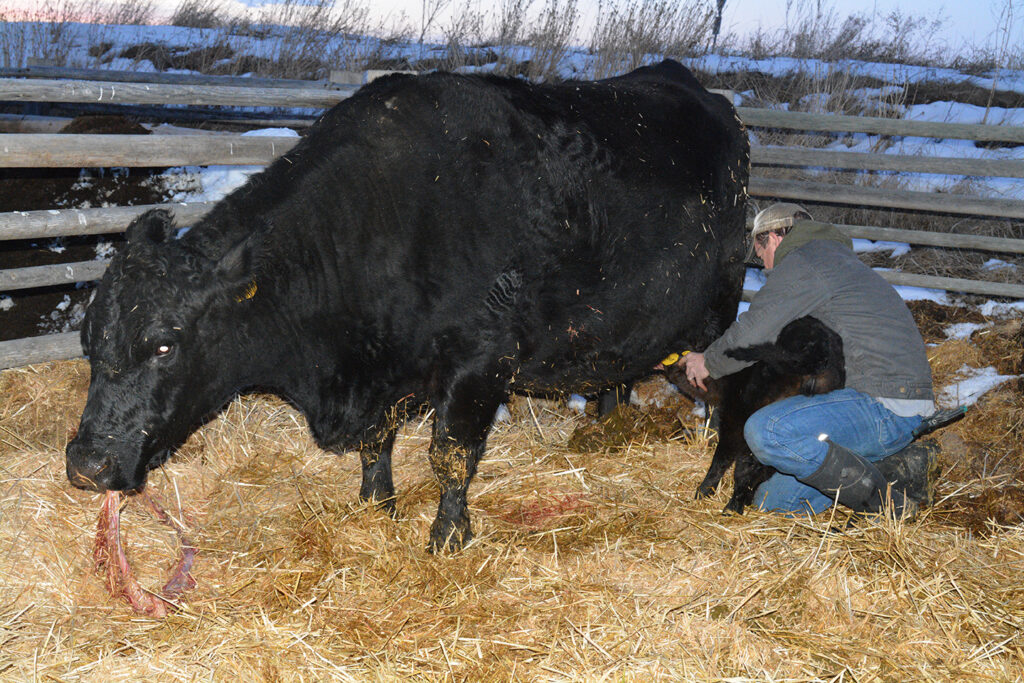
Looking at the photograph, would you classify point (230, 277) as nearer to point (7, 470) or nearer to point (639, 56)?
point (7, 470)

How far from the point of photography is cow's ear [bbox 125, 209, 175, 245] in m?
3.05

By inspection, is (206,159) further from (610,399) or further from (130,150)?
(610,399)

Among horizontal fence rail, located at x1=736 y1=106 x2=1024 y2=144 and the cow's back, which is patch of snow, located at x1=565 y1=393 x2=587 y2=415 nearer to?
the cow's back

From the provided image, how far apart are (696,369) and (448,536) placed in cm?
160

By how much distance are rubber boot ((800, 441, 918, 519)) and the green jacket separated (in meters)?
0.33

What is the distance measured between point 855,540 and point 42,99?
4785mm

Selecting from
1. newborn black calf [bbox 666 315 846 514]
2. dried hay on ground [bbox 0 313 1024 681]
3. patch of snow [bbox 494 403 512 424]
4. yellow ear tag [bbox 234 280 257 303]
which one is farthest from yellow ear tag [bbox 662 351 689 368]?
yellow ear tag [bbox 234 280 257 303]

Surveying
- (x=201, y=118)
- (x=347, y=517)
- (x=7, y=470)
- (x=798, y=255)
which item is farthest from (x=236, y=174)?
(x=798, y=255)

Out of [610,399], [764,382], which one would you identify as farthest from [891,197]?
[764,382]

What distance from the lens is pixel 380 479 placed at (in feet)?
13.7

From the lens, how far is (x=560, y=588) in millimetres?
3490

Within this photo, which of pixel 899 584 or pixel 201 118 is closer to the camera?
pixel 899 584

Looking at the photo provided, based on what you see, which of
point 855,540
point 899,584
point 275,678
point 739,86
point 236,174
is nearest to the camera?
point 275,678

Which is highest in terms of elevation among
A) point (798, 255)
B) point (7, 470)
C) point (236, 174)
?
point (798, 255)
